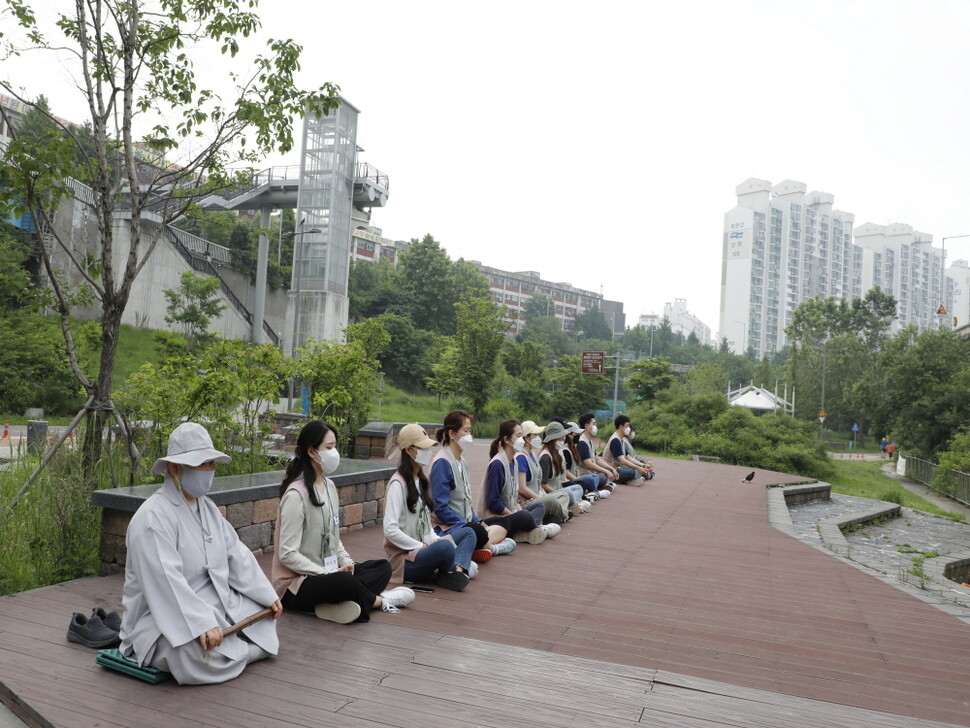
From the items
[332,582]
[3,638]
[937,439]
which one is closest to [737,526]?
[332,582]

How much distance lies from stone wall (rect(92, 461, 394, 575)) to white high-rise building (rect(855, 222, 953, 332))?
404 feet

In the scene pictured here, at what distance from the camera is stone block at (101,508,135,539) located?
525 centimetres

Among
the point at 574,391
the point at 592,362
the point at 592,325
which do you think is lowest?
the point at 574,391

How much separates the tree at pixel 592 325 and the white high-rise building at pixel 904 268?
45.7 meters

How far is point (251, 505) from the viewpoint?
242 inches

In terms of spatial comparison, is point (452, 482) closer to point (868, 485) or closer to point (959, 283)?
point (868, 485)

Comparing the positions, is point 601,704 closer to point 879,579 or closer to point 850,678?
point 850,678

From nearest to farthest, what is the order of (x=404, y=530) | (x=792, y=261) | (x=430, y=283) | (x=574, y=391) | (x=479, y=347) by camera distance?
(x=404, y=530) < (x=479, y=347) < (x=574, y=391) < (x=430, y=283) < (x=792, y=261)

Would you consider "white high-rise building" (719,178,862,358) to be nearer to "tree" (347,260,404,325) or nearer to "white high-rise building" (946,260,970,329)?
"white high-rise building" (946,260,970,329)

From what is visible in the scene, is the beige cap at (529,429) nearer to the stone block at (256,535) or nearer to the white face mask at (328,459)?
the stone block at (256,535)

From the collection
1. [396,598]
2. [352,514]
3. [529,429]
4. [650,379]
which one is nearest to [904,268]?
[650,379]

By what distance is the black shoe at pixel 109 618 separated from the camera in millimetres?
4043

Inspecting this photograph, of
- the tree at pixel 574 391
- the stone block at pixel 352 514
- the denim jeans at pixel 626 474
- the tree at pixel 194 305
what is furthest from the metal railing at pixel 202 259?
the stone block at pixel 352 514

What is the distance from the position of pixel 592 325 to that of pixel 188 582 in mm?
96383
